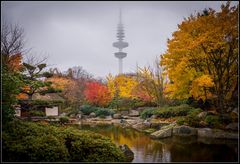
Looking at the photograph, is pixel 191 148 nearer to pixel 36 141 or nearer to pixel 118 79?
pixel 36 141

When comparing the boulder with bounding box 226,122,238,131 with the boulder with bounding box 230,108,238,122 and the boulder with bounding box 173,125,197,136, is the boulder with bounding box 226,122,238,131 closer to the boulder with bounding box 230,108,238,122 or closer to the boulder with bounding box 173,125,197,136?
the boulder with bounding box 230,108,238,122

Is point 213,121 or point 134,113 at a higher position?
point 213,121

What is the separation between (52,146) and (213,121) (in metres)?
10.1

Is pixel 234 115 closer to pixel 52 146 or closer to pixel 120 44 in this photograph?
pixel 52 146

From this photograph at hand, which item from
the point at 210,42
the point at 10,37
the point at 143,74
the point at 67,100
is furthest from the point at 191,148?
the point at 67,100

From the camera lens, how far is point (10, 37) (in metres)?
14.9

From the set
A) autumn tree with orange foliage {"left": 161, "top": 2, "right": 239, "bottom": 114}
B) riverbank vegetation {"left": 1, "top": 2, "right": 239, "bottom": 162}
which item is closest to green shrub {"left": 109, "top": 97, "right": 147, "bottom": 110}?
riverbank vegetation {"left": 1, "top": 2, "right": 239, "bottom": 162}

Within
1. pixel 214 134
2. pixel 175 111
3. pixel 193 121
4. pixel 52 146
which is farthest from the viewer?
pixel 175 111

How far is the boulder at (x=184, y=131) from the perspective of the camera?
13773 millimetres

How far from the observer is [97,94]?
3016 cm

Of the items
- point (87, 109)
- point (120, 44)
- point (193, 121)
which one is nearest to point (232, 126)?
point (193, 121)

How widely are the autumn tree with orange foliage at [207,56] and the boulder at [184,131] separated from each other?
211 cm

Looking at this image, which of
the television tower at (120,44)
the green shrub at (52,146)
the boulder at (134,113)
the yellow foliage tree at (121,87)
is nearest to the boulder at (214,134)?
the green shrub at (52,146)

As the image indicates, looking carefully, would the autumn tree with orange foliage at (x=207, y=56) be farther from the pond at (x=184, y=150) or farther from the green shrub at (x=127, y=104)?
the green shrub at (x=127, y=104)
